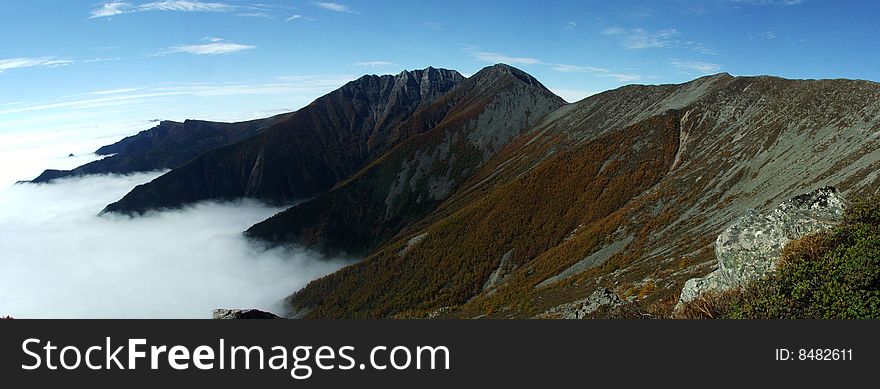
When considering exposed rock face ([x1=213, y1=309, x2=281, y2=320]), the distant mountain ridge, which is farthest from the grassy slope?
exposed rock face ([x1=213, y1=309, x2=281, y2=320])

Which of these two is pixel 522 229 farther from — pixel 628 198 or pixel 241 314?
pixel 241 314

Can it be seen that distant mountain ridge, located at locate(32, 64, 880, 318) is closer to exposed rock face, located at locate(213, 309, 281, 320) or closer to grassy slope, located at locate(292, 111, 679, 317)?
grassy slope, located at locate(292, 111, 679, 317)

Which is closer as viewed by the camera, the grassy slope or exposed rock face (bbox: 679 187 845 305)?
exposed rock face (bbox: 679 187 845 305)

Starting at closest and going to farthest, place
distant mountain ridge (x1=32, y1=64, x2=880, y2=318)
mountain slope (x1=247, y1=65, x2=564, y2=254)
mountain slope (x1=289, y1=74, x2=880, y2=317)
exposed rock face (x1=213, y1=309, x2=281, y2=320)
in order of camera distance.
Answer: exposed rock face (x1=213, y1=309, x2=281, y2=320)
distant mountain ridge (x1=32, y1=64, x2=880, y2=318)
mountain slope (x1=289, y1=74, x2=880, y2=317)
mountain slope (x1=247, y1=65, x2=564, y2=254)

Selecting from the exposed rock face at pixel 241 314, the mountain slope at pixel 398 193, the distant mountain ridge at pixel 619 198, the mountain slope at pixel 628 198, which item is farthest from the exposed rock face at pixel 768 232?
the mountain slope at pixel 398 193

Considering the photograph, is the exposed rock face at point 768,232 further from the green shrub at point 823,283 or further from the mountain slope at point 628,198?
the mountain slope at point 628,198

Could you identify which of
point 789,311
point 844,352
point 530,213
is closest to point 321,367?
point 844,352
